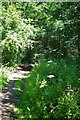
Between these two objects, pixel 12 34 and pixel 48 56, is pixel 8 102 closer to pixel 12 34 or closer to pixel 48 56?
pixel 12 34

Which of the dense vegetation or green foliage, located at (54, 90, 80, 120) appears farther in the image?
the dense vegetation

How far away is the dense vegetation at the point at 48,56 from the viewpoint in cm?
342

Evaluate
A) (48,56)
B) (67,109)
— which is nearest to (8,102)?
(67,109)

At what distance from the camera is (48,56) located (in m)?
10.4

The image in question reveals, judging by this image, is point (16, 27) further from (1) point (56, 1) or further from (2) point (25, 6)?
(2) point (25, 6)

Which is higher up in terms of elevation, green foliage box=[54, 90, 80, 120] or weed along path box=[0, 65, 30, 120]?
weed along path box=[0, 65, 30, 120]

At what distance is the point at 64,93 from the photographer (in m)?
3.51

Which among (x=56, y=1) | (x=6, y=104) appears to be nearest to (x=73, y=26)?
(x=56, y=1)

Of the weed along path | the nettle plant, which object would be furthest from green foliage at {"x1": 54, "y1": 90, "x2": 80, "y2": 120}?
the nettle plant

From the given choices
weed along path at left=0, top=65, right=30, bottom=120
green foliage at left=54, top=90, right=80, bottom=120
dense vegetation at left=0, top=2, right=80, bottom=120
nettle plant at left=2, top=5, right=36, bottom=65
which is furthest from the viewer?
nettle plant at left=2, top=5, right=36, bottom=65

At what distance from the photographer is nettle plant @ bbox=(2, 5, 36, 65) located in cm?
824

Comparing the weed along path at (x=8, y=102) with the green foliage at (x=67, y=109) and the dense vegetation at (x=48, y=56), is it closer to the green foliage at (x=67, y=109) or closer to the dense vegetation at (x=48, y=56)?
the dense vegetation at (x=48, y=56)

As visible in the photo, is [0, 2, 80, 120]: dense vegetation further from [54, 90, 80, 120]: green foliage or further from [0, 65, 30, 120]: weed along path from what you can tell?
[0, 65, 30, 120]: weed along path

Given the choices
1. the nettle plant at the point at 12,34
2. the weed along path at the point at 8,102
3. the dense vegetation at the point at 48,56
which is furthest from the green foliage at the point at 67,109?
the nettle plant at the point at 12,34
